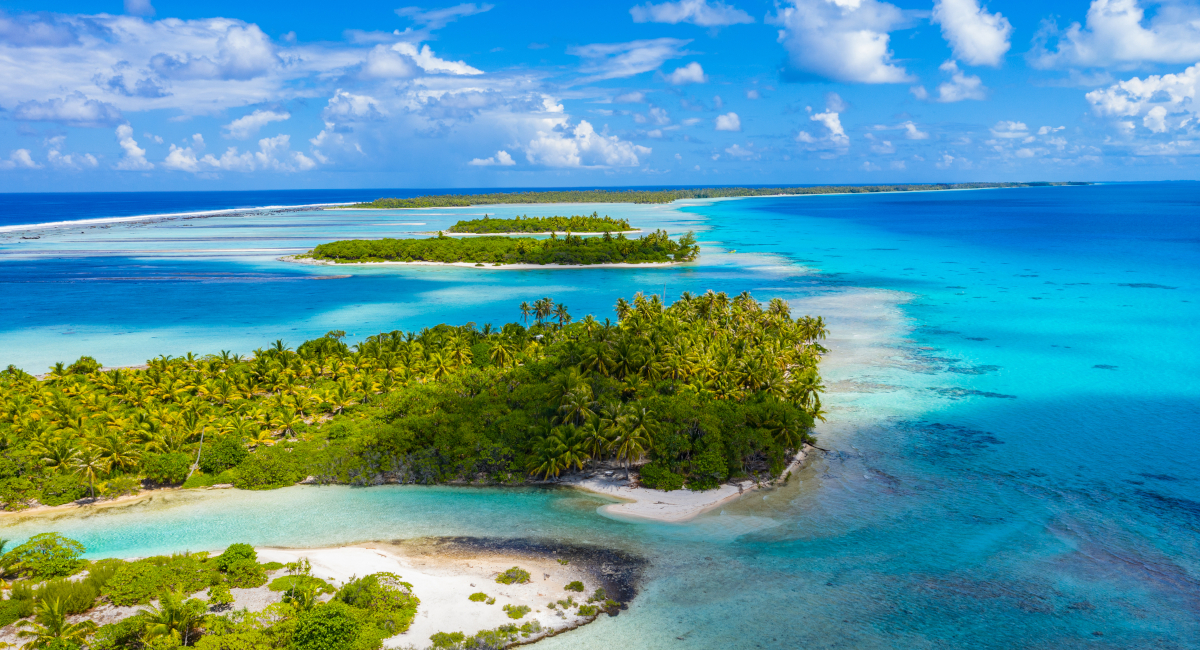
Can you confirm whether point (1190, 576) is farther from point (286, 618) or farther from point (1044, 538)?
point (286, 618)

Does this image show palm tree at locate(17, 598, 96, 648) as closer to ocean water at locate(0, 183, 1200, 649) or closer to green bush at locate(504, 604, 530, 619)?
ocean water at locate(0, 183, 1200, 649)

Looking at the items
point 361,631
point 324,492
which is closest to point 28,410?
point 324,492

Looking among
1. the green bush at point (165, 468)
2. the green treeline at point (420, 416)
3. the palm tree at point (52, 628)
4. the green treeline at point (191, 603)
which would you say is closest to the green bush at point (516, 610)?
the green treeline at point (191, 603)

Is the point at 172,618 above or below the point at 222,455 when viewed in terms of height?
below

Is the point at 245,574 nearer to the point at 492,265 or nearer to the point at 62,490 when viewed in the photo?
the point at 62,490

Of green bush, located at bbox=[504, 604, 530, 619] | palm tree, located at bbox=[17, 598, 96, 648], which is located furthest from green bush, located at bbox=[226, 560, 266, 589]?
green bush, located at bbox=[504, 604, 530, 619]

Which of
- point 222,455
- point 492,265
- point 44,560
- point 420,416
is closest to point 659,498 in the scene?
point 420,416
